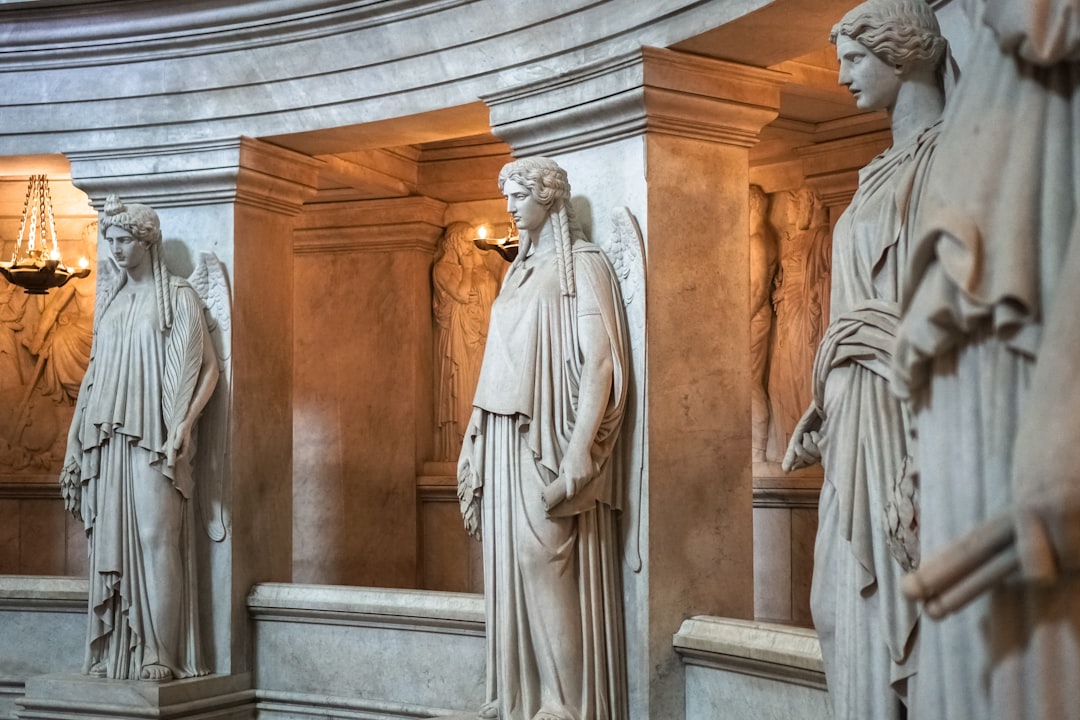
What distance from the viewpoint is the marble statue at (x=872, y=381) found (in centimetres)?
388

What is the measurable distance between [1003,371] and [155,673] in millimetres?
6253

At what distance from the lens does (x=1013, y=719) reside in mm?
2430

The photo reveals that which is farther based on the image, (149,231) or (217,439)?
(217,439)

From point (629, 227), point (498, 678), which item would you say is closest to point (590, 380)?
point (629, 227)

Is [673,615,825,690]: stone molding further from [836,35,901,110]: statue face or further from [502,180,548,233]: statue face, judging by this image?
[836,35,901,110]: statue face

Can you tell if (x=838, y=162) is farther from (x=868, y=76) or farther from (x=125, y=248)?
(x=868, y=76)

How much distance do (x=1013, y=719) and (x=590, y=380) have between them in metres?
3.76

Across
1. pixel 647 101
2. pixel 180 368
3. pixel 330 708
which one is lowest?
pixel 330 708

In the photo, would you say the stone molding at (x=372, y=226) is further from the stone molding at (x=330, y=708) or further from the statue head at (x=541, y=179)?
the statue head at (x=541, y=179)

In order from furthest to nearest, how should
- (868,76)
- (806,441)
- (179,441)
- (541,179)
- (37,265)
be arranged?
(37,265)
(179,441)
(541,179)
(806,441)
(868,76)

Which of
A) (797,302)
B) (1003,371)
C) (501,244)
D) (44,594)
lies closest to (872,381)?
(1003,371)

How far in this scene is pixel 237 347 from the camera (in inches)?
320

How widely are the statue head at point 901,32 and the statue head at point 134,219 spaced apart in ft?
16.2

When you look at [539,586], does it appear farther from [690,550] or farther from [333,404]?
[333,404]
